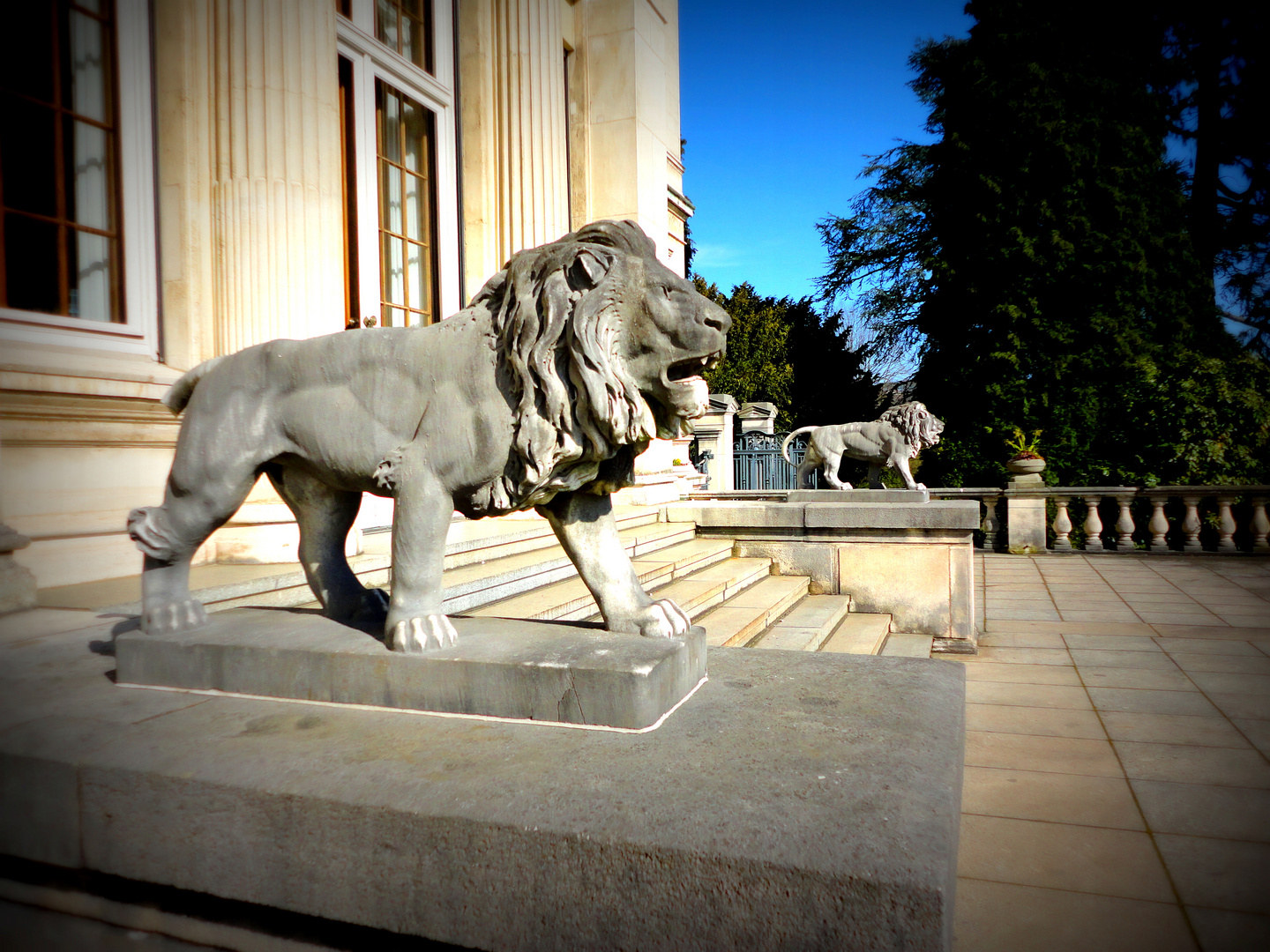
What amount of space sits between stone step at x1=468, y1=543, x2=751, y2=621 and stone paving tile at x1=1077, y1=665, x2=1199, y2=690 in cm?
248

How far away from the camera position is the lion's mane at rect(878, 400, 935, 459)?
359 inches

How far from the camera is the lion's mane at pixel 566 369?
2086 millimetres

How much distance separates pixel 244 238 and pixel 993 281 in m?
16.4

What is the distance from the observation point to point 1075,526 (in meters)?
12.7

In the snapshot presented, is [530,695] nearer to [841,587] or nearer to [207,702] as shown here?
[207,702]

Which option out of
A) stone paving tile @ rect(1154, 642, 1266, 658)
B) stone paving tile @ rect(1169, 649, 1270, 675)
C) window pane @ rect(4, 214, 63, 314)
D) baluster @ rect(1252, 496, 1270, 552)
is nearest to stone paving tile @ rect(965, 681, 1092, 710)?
stone paving tile @ rect(1169, 649, 1270, 675)

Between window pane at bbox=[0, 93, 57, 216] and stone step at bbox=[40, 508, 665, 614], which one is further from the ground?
window pane at bbox=[0, 93, 57, 216]

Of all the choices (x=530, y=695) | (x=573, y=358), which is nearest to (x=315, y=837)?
(x=530, y=695)

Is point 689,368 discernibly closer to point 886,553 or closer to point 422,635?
point 422,635

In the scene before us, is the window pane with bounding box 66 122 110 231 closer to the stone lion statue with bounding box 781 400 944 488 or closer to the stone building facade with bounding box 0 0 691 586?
the stone building facade with bounding box 0 0 691 586

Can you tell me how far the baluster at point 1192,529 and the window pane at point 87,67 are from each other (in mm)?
13452

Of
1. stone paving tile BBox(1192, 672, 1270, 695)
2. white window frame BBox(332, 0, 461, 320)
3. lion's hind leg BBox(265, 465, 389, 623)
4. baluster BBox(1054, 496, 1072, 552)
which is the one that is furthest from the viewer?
baluster BBox(1054, 496, 1072, 552)

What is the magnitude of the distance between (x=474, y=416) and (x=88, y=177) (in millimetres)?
4341

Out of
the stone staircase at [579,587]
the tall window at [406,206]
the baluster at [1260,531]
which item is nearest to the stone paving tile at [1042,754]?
the stone staircase at [579,587]
